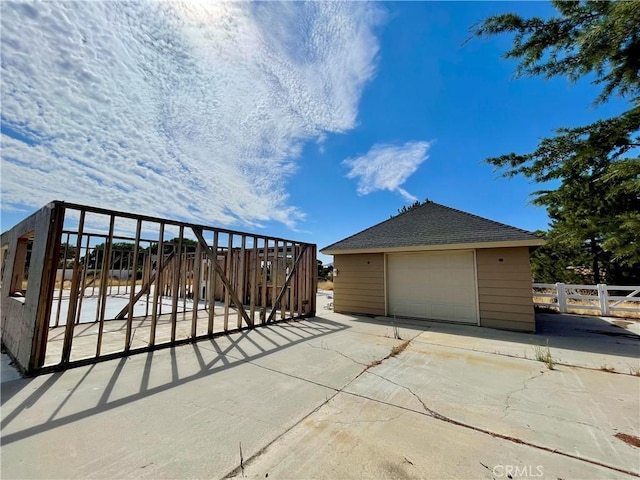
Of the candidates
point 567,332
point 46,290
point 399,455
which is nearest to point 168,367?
point 46,290

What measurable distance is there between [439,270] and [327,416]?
6.39 metres

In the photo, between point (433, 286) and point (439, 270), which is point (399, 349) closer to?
point (433, 286)

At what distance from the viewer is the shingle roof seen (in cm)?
671

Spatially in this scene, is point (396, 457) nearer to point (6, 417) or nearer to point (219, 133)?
point (6, 417)

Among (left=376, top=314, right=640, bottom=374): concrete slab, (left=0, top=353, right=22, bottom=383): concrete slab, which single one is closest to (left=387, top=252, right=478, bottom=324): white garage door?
(left=376, top=314, right=640, bottom=374): concrete slab

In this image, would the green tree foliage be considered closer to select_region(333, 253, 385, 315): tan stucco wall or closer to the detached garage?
the detached garage

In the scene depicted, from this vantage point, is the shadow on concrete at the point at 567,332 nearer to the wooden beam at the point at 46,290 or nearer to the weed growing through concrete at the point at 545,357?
the weed growing through concrete at the point at 545,357

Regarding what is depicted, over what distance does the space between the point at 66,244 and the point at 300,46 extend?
27.8 ft

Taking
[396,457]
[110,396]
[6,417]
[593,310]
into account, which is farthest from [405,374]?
[593,310]

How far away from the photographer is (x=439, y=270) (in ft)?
25.5

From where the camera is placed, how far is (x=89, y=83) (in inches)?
193

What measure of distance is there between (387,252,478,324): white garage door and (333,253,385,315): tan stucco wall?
1.16ft

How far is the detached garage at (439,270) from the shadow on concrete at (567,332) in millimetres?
478

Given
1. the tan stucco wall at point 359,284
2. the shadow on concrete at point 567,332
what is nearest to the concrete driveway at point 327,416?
the shadow on concrete at point 567,332
